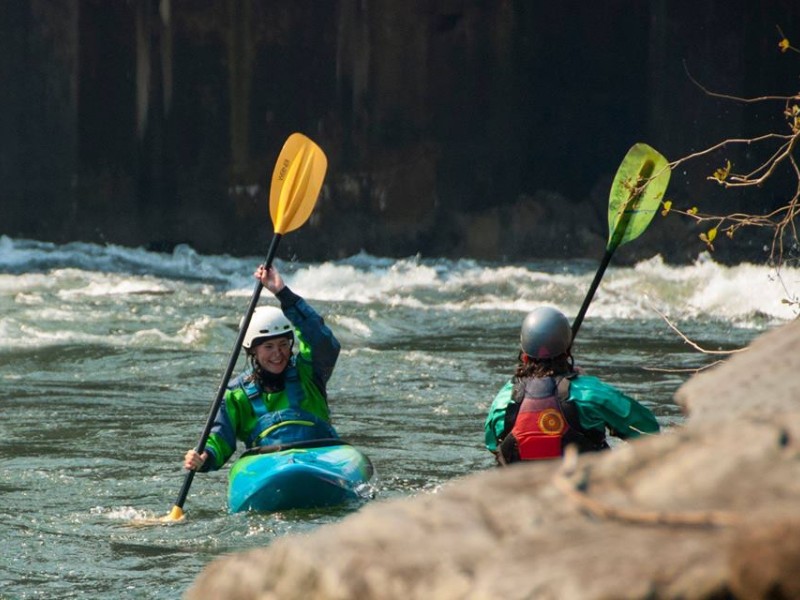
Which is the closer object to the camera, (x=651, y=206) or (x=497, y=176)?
(x=651, y=206)

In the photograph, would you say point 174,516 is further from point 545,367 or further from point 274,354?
point 545,367

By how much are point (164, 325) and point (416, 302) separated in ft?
9.66

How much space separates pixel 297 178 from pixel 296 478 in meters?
2.04

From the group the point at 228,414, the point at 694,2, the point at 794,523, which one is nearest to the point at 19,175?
the point at 694,2

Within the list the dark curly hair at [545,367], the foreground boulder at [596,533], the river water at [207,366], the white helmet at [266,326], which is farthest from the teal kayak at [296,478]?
the foreground boulder at [596,533]

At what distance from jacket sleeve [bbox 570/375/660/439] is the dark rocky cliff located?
12.7 meters

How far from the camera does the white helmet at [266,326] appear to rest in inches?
259

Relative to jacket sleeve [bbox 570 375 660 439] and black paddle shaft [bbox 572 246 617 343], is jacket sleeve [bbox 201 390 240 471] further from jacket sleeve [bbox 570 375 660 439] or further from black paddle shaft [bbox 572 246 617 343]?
jacket sleeve [bbox 570 375 660 439]

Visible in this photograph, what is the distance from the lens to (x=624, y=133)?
59.0 feet

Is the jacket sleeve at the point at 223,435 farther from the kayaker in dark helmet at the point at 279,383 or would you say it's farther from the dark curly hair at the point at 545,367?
the dark curly hair at the point at 545,367

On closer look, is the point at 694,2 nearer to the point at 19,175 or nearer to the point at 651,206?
the point at 19,175

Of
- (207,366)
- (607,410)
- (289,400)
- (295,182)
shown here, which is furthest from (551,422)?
(207,366)

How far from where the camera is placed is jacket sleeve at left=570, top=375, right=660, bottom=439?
5.19 m

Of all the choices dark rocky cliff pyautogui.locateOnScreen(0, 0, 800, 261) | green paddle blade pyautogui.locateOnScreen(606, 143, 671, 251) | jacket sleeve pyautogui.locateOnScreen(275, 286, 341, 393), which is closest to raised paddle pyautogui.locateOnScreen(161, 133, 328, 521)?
jacket sleeve pyautogui.locateOnScreen(275, 286, 341, 393)
